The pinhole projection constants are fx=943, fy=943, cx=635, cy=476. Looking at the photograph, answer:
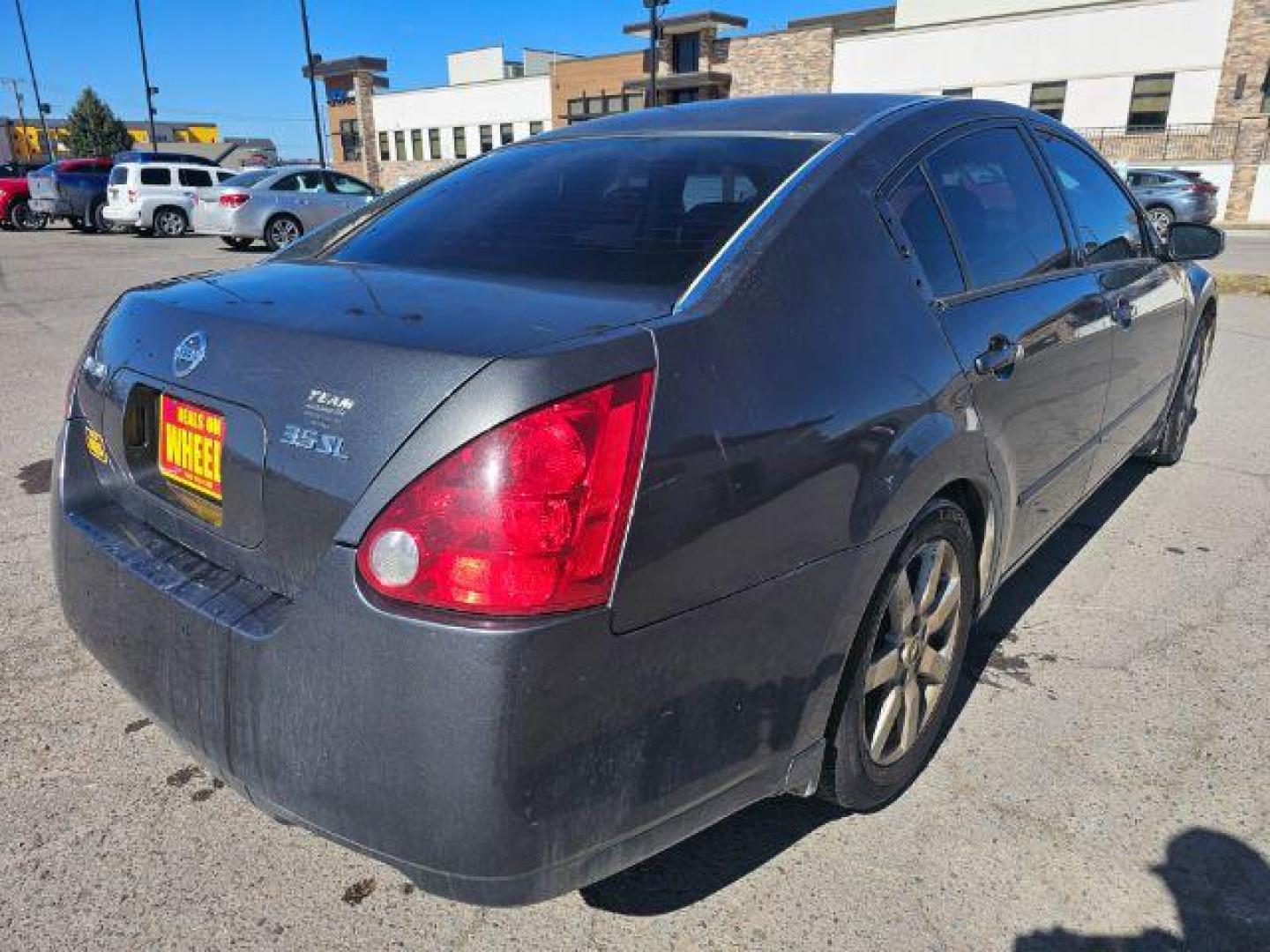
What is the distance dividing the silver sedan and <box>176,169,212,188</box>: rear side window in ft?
9.01

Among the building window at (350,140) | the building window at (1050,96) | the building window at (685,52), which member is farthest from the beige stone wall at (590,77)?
the building window at (1050,96)

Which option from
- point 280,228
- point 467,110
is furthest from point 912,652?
point 467,110

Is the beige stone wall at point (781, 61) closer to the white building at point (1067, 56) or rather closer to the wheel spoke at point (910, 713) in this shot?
the white building at point (1067, 56)

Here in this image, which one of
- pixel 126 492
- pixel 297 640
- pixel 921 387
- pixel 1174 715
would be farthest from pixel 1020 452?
pixel 126 492

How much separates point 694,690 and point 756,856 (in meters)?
0.79

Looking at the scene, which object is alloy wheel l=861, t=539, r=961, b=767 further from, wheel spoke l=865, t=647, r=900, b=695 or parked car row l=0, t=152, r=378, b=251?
parked car row l=0, t=152, r=378, b=251

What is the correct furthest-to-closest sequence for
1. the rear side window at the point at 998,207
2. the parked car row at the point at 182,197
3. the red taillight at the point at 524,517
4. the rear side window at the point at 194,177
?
1. the rear side window at the point at 194,177
2. the parked car row at the point at 182,197
3. the rear side window at the point at 998,207
4. the red taillight at the point at 524,517

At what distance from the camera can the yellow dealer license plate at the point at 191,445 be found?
1785 mm

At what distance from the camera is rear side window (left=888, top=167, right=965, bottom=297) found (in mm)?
2262

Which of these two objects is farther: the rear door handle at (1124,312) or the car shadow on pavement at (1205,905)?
the rear door handle at (1124,312)

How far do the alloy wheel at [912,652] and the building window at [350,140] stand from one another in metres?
66.6

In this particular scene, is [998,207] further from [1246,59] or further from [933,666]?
[1246,59]

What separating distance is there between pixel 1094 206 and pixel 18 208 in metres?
31.0

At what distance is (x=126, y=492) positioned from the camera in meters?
2.11
